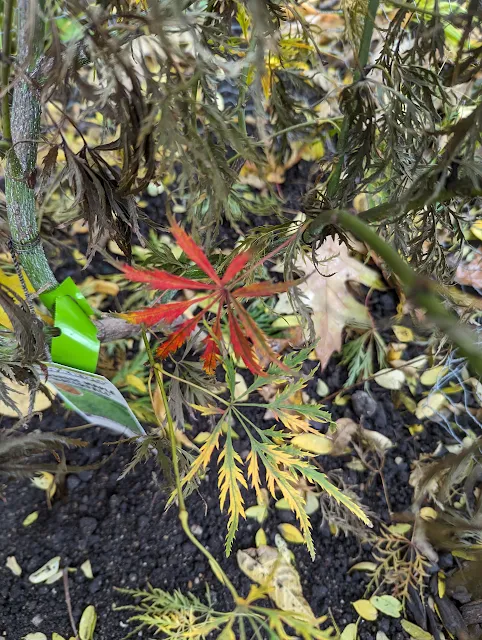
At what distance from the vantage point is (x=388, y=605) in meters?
0.83

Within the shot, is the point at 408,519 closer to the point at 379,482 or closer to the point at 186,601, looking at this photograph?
the point at 379,482

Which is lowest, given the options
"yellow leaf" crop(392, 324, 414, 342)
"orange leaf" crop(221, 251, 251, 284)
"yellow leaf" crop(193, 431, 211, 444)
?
"yellow leaf" crop(193, 431, 211, 444)

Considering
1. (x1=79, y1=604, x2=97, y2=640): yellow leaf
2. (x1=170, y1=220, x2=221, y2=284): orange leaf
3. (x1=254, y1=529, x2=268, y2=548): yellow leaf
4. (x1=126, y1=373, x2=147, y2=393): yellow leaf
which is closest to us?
(x1=170, y1=220, x2=221, y2=284): orange leaf

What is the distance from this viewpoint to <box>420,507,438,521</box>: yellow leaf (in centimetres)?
91

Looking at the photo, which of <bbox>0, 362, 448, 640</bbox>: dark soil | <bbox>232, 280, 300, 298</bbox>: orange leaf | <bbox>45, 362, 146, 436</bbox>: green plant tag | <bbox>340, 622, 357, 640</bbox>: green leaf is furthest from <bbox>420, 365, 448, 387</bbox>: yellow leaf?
<bbox>232, 280, 300, 298</bbox>: orange leaf

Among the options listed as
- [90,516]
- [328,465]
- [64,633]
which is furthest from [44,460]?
[328,465]

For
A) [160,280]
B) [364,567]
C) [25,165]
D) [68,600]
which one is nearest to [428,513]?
[364,567]

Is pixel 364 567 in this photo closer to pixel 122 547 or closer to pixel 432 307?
pixel 122 547

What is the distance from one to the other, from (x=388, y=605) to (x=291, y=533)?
7.7 inches

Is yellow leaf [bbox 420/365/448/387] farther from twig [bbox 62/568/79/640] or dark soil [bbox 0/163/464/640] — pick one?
twig [bbox 62/568/79/640]

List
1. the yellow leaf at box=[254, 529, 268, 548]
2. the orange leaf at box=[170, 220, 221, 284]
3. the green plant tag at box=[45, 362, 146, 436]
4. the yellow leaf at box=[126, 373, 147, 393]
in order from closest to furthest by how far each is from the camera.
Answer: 1. the orange leaf at box=[170, 220, 221, 284]
2. the green plant tag at box=[45, 362, 146, 436]
3. the yellow leaf at box=[254, 529, 268, 548]
4. the yellow leaf at box=[126, 373, 147, 393]

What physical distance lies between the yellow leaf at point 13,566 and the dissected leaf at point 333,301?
0.66 metres

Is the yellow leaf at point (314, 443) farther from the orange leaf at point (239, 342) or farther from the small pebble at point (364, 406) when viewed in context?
the orange leaf at point (239, 342)

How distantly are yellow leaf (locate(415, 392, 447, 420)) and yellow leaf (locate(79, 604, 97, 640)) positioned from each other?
0.72 m
